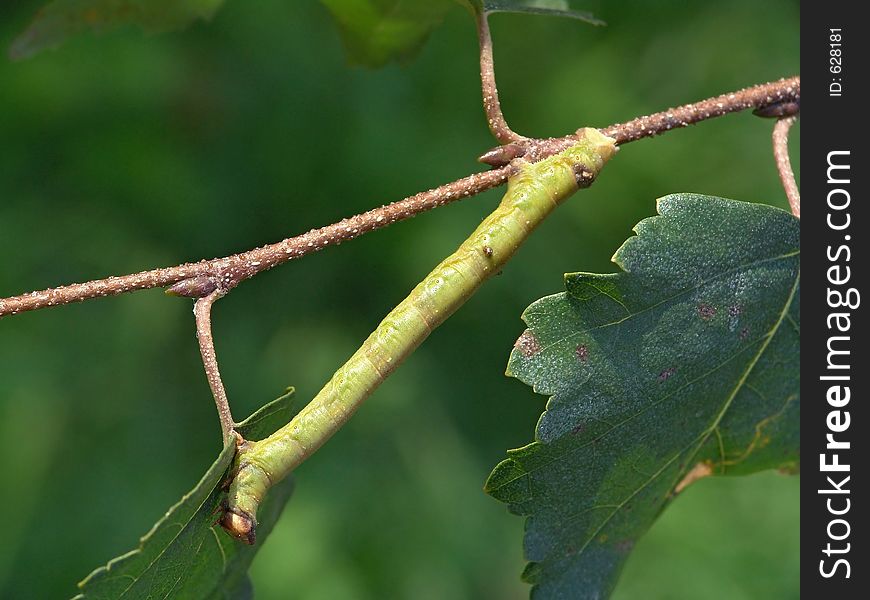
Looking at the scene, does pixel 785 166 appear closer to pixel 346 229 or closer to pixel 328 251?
pixel 346 229

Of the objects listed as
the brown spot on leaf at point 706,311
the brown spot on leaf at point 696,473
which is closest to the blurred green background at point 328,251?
the brown spot on leaf at point 696,473

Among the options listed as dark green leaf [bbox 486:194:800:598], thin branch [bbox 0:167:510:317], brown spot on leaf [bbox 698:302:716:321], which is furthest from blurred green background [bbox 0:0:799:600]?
brown spot on leaf [bbox 698:302:716:321]

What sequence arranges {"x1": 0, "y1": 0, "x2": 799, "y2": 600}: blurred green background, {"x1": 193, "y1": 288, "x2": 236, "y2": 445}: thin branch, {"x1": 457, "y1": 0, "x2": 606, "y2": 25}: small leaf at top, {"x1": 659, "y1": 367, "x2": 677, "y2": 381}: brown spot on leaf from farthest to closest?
{"x1": 0, "y1": 0, "x2": 799, "y2": 600}: blurred green background, {"x1": 457, "y1": 0, "x2": 606, "y2": 25}: small leaf at top, {"x1": 659, "y1": 367, "x2": 677, "y2": 381}: brown spot on leaf, {"x1": 193, "y1": 288, "x2": 236, "y2": 445}: thin branch

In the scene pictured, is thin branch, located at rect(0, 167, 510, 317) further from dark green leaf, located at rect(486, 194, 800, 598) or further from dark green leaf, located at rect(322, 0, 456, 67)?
dark green leaf, located at rect(322, 0, 456, 67)

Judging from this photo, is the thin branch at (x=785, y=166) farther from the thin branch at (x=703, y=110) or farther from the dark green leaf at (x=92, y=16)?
the dark green leaf at (x=92, y=16)

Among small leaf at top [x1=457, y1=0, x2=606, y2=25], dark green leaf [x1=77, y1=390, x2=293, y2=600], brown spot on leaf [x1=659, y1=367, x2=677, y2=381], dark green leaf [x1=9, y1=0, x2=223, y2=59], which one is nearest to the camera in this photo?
dark green leaf [x1=77, y1=390, x2=293, y2=600]
